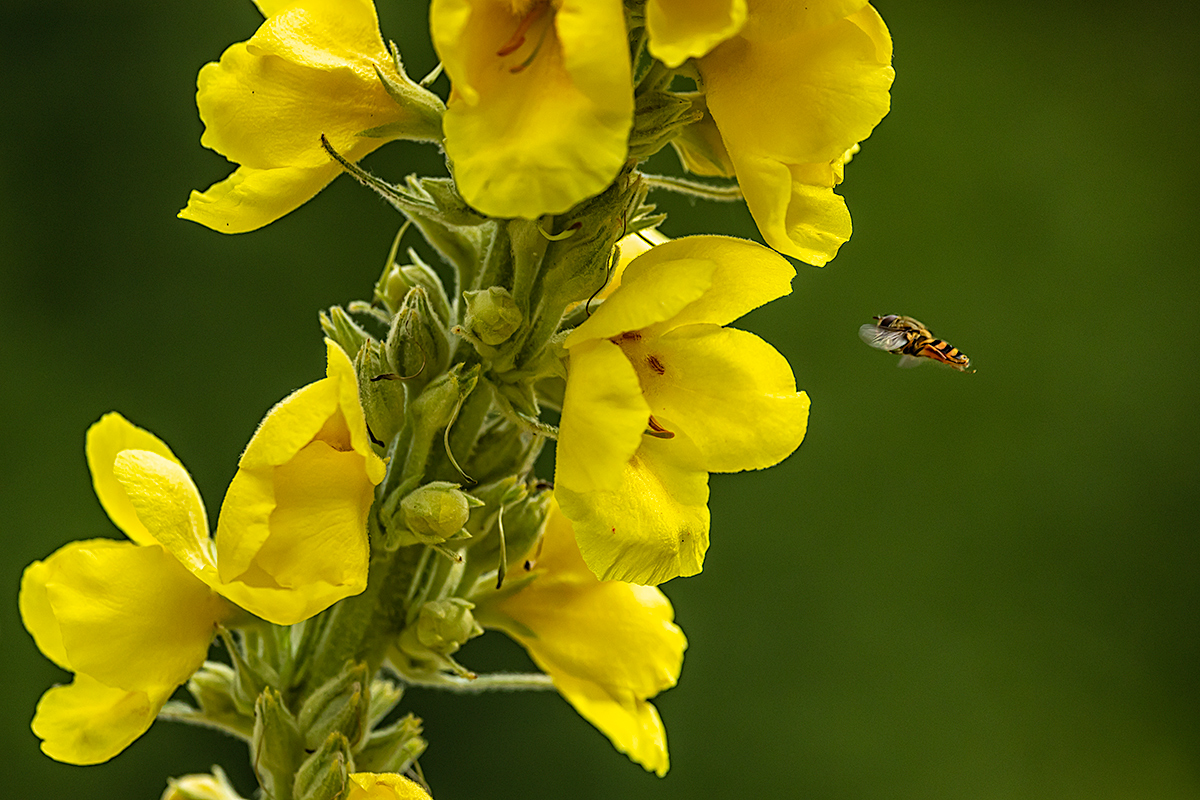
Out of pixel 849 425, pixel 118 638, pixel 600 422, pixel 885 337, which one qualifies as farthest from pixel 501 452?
pixel 849 425

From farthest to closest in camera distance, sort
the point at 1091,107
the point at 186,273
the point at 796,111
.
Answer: the point at 1091,107 → the point at 186,273 → the point at 796,111

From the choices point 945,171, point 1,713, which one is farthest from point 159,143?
point 945,171

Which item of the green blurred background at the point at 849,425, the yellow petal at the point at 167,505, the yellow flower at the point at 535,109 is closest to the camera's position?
the yellow flower at the point at 535,109

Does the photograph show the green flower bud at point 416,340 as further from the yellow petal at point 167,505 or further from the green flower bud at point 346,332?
the yellow petal at point 167,505

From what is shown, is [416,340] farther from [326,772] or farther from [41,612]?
[41,612]

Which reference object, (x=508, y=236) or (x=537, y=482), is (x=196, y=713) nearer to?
(x=537, y=482)

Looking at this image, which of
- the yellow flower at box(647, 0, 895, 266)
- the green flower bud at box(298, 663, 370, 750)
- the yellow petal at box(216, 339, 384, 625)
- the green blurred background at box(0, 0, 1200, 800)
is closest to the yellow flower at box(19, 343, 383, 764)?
the yellow petal at box(216, 339, 384, 625)

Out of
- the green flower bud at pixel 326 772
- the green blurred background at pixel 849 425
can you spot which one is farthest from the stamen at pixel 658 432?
the green blurred background at pixel 849 425
